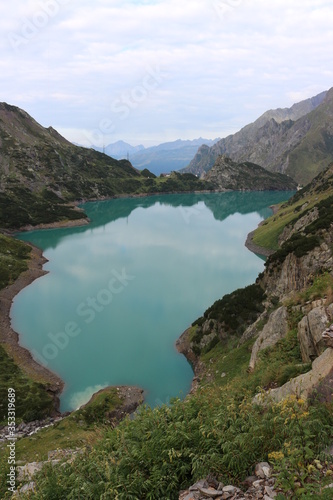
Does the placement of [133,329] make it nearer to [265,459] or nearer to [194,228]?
[265,459]

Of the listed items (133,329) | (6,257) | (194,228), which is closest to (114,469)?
(133,329)

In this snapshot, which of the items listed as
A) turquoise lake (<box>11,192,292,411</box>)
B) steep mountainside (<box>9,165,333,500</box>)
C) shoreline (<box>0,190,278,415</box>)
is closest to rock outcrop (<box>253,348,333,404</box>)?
steep mountainside (<box>9,165,333,500</box>)

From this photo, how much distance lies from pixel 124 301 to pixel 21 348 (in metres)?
21.5

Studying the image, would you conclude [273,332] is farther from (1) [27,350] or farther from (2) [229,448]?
(1) [27,350]

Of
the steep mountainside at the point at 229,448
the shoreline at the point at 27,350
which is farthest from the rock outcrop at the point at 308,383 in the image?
the shoreline at the point at 27,350

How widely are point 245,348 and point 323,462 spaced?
2837 centimetres

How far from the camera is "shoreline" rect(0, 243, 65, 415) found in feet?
137

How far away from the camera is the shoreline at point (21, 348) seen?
4175 centimetres

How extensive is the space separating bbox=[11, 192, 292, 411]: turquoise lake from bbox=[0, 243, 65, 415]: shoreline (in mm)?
1050

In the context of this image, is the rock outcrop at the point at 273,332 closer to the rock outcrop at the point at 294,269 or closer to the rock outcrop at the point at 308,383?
the rock outcrop at the point at 308,383

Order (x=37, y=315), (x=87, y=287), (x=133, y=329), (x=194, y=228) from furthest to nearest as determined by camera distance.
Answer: (x=194, y=228) < (x=87, y=287) < (x=37, y=315) < (x=133, y=329)

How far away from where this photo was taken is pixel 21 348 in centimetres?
5081

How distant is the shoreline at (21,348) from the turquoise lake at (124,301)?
3.44ft

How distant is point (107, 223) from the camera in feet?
531
